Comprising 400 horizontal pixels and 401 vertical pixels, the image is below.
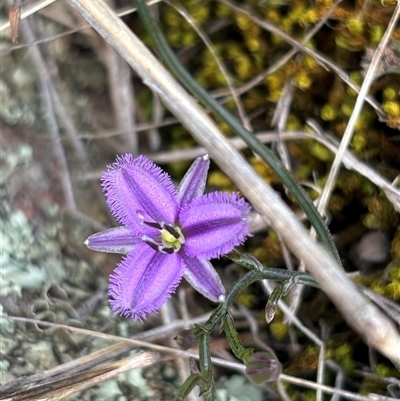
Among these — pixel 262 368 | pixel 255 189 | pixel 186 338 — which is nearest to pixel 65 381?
pixel 186 338

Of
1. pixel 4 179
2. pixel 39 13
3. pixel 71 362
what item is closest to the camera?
pixel 71 362

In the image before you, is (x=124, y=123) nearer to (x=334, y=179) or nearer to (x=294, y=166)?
(x=294, y=166)

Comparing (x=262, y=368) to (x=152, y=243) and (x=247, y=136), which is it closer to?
(x=152, y=243)

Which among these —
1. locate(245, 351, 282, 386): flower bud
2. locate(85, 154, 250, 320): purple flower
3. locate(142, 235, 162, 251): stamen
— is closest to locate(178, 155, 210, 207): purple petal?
locate(85, 154, 250, 320): purple flower

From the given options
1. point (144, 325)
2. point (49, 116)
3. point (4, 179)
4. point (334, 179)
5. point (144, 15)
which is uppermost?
point (144, 15)

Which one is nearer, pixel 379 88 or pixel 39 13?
pixel 379 88

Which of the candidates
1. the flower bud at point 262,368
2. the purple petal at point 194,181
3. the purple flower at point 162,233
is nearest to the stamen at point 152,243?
the purple flower at point 162,233

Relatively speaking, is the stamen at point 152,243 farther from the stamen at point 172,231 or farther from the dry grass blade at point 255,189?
the dry grass blade at point 255,189

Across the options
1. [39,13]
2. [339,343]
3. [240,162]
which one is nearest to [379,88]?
[240,162]
